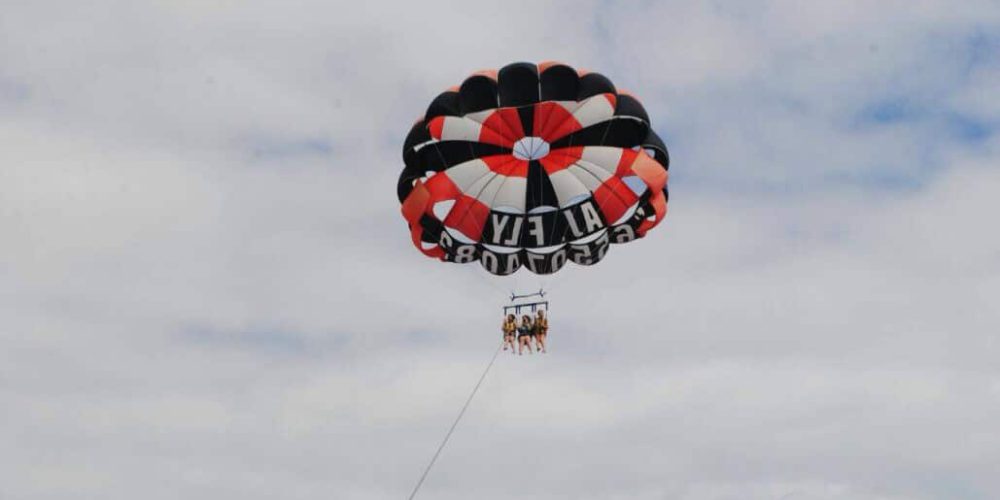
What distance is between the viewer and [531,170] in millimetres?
50281

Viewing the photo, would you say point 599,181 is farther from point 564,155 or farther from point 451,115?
point 451,115

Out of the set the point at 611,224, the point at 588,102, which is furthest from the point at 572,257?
the point at 588,102

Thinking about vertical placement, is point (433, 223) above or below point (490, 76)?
below

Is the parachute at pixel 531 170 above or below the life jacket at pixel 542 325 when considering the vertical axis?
above

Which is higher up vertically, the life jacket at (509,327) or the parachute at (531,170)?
the parachute at (531,170)

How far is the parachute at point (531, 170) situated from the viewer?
48312 millimetres

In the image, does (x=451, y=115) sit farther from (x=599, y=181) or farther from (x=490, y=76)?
(x=599, y=181)

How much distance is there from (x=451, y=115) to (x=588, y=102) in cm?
369

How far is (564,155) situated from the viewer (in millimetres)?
50062

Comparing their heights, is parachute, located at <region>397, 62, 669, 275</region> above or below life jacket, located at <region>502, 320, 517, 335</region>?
above

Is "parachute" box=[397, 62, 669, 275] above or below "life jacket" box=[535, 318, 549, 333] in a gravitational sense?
above

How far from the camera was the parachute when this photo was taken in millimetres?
48312

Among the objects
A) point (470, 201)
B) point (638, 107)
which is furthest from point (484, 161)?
point (638, 107)

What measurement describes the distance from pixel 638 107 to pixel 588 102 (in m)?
1.37
